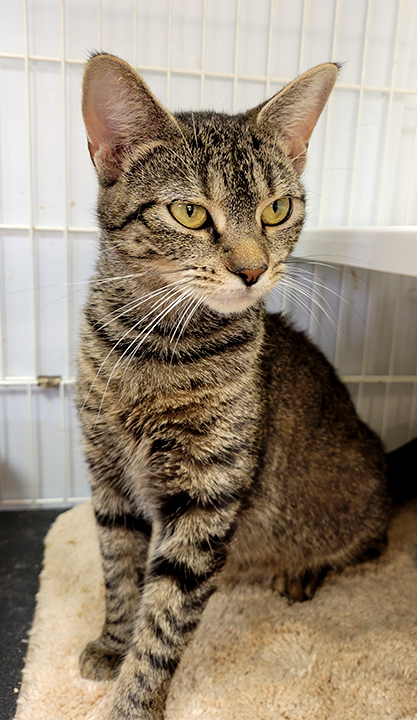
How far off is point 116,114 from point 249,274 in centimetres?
34

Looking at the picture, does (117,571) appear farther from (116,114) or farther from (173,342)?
(116,114)

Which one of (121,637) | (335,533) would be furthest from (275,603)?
(121,637)

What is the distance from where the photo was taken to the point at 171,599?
824mm

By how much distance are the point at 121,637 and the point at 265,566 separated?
14.7 inches

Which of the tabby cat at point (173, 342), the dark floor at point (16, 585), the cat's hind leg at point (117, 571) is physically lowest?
the dark floor at point (16, 585)

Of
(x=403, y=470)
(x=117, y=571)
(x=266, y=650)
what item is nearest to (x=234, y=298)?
(x=117, y=571)

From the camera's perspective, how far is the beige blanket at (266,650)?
871 millimetres

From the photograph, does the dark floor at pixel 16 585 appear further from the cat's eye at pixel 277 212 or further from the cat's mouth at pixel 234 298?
the cat's eye at pixel 277 212

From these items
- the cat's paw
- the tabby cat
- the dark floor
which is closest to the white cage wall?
the dark floor

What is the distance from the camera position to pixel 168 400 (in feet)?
2.73

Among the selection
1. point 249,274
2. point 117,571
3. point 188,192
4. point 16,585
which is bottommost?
point 16,585

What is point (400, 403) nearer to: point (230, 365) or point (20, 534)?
point (230, 365)

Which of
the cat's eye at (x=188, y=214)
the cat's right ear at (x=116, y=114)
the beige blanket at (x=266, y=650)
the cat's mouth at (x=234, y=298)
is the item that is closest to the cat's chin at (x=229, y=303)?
the cat's mouth at (x=234, y=298)

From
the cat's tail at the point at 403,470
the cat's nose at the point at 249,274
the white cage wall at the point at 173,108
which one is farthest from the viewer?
the cat's tail at the point at 403,470
